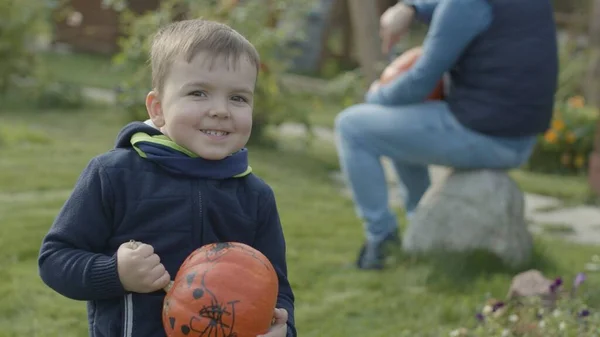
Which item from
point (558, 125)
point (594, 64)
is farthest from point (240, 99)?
point (594, 64)

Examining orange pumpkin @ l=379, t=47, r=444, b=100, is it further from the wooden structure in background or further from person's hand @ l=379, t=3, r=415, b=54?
the wooden structure in background

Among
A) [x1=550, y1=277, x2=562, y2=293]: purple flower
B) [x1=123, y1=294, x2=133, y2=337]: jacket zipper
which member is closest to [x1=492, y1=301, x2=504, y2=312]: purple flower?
[x1=550, y1=277, x2=562, y2=293]: purple flower

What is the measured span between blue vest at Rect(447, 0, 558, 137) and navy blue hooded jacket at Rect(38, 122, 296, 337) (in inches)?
110

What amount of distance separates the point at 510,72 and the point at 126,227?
3.04 m

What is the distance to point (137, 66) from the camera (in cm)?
980

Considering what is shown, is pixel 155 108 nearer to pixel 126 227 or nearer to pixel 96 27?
pixel 126 227

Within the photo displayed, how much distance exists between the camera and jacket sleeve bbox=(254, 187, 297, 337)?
2.59 meters

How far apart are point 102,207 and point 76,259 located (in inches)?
5.7

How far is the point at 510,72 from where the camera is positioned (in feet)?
16.4

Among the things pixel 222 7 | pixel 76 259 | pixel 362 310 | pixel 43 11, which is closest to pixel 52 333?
pixel 362 310

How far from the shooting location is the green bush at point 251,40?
938cm

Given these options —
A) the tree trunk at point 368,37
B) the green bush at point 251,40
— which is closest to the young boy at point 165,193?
the green bush at point 251,40

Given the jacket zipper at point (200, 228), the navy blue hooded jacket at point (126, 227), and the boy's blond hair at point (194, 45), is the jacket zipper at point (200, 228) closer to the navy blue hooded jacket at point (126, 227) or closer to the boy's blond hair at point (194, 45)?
the navy blue hooded jacket at point (126, 227)

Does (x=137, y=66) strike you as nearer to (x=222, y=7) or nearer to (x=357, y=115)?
(x=222, y=7)
